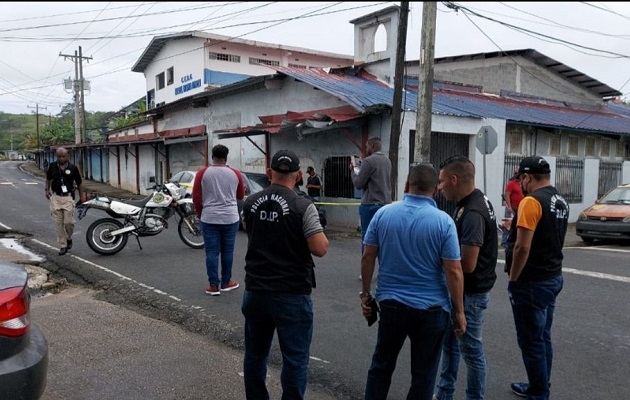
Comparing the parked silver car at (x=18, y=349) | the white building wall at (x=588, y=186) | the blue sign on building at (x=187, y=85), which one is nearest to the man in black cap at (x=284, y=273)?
the parked silver car at (x=18, y=349)

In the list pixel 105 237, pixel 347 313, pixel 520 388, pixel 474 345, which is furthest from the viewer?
pixel 105 237

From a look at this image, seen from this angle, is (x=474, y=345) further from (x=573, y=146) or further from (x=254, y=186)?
(x=573, y=146)

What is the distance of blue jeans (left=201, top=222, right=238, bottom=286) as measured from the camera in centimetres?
626

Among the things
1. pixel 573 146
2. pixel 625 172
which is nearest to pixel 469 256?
pixel 573 146

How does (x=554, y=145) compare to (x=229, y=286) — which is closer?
(x=229, y=286)

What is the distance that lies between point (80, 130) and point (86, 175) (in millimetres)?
3451

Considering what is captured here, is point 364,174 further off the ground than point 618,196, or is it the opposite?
point 364,174

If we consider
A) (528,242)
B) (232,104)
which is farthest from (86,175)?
(528,242)

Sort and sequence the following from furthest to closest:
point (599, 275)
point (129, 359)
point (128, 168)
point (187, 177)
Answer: point (128, 168)
point (187, 177)
point (599, 275)
point (129, 359)

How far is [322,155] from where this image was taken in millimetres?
15508

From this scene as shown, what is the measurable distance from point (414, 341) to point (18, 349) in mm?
2196

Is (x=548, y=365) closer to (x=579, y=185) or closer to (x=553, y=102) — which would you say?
(x=579, y=185)

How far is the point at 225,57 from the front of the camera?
37.1 meters

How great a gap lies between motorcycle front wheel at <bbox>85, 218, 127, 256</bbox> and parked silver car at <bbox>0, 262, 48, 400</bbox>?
6296 millimetres
